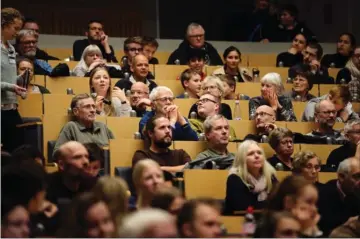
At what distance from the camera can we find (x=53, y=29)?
1412 cm

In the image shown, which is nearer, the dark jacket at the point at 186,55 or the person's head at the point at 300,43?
the dark jacket at the point at 186,55

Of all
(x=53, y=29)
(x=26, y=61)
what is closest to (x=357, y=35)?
(x=53, y=29)

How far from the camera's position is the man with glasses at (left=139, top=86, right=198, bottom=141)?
9641 mm

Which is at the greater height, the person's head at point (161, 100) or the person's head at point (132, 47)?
the person's head at point (132, 47)

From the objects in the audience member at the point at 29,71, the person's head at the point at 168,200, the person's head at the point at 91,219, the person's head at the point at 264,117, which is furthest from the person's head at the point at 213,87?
the person's head at the point at 91,219

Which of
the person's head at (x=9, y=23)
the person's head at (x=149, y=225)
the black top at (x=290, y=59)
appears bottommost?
the person's head at (x=149, y=225)

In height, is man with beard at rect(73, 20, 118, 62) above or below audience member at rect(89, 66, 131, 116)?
above

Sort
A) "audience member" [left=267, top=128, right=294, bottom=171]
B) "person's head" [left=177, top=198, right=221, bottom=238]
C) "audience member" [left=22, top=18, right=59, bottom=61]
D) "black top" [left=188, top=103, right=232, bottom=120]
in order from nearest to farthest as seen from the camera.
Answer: "person's head" [left=177, top=198, right=221, bottom=238] → "audience member" [left=267, top=128, right=294, bottom=171] → "black top" [left=188, top=103, right=232, bottom=120] → "audience member" [left=22, top=18, right=59, bottom=61]

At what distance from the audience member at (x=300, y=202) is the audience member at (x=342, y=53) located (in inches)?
203

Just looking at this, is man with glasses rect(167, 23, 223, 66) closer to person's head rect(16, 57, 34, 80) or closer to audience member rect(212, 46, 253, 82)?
audience member rect(212, 46, 253, 82)

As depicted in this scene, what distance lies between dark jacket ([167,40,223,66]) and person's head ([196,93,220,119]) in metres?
1.89

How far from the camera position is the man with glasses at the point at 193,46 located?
11.9 m

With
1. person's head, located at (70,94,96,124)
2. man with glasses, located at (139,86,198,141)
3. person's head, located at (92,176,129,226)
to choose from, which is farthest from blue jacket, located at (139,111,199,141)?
person's head, located at (92,176,129,226)

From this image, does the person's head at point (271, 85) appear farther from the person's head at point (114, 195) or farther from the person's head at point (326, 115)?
the person's head at point (114, 195)
